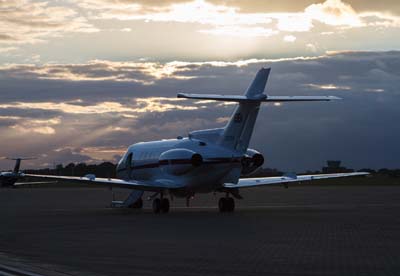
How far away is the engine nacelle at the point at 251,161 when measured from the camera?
1545 inches

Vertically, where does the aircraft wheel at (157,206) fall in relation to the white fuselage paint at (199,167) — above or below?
below

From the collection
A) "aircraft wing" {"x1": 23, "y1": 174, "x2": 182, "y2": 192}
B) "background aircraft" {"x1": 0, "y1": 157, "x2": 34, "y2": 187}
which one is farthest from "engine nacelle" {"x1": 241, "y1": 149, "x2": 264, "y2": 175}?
"background aircraft" {"x1": 0, "y1": 157, "x2": 34, "y2": 187}

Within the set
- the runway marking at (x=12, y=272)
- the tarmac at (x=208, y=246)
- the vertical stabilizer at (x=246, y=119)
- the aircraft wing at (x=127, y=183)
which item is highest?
the vertical stabilizer at (x=246, y=119)

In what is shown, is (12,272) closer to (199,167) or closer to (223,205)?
(199,167)

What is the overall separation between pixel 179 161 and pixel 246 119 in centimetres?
396

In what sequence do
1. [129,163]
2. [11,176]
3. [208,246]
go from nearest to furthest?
1. [208,246]
2. [129,163]
3. [11,176]

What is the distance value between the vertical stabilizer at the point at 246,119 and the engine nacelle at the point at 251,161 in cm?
37

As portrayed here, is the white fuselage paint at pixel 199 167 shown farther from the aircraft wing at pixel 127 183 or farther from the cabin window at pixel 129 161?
the cabin window at pixel 129 161

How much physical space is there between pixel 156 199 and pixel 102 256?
Answer: 22848 mm

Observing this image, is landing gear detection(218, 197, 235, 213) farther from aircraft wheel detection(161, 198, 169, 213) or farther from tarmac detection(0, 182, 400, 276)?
tarmac detection(0, 182, 400, 276)

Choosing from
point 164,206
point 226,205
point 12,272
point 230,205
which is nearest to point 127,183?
point 164,206

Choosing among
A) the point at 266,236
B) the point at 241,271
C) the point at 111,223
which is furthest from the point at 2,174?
the point at 241,271

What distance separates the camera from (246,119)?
Result: 39.2m

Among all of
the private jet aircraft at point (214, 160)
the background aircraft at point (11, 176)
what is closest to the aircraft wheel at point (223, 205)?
the private jet aircraft at point (214, 160)
